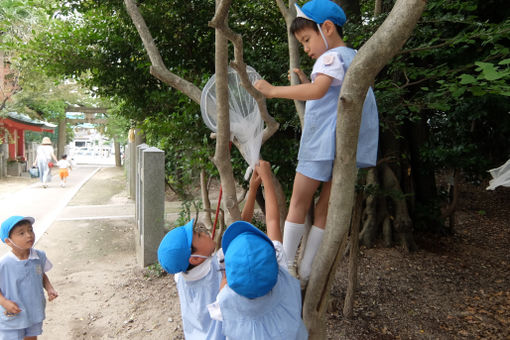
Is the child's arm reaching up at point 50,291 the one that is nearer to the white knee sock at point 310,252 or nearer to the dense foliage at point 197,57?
the dense foliage at point 197,57

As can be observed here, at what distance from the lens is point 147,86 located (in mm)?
4711

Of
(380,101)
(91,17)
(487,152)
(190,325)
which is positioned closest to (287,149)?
(380,101)

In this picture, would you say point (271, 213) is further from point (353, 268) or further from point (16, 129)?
point (16, 129)

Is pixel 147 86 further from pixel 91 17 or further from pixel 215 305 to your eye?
pixel 215 305

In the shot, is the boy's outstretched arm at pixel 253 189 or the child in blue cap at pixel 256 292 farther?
the boy's outstretched arm at pixel 253 189

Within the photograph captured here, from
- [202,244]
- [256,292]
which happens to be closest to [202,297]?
[202,244]

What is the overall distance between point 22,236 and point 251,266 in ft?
7.26

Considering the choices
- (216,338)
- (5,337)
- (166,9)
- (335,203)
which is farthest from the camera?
(166,9)

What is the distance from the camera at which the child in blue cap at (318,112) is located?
5.33 ft

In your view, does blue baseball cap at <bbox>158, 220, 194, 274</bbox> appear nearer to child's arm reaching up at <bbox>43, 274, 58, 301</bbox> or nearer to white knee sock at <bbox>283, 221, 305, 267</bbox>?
white knee sock at <bbox>283, 221, 305, 267</bbox>

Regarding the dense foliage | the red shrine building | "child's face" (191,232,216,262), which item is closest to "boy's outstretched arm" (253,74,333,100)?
"child's face" (191,232,216,262)

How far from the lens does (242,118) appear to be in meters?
2.20

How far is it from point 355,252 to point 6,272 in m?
3.07

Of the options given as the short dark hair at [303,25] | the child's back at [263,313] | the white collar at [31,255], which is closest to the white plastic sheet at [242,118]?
the short dark hair at [303,25]
